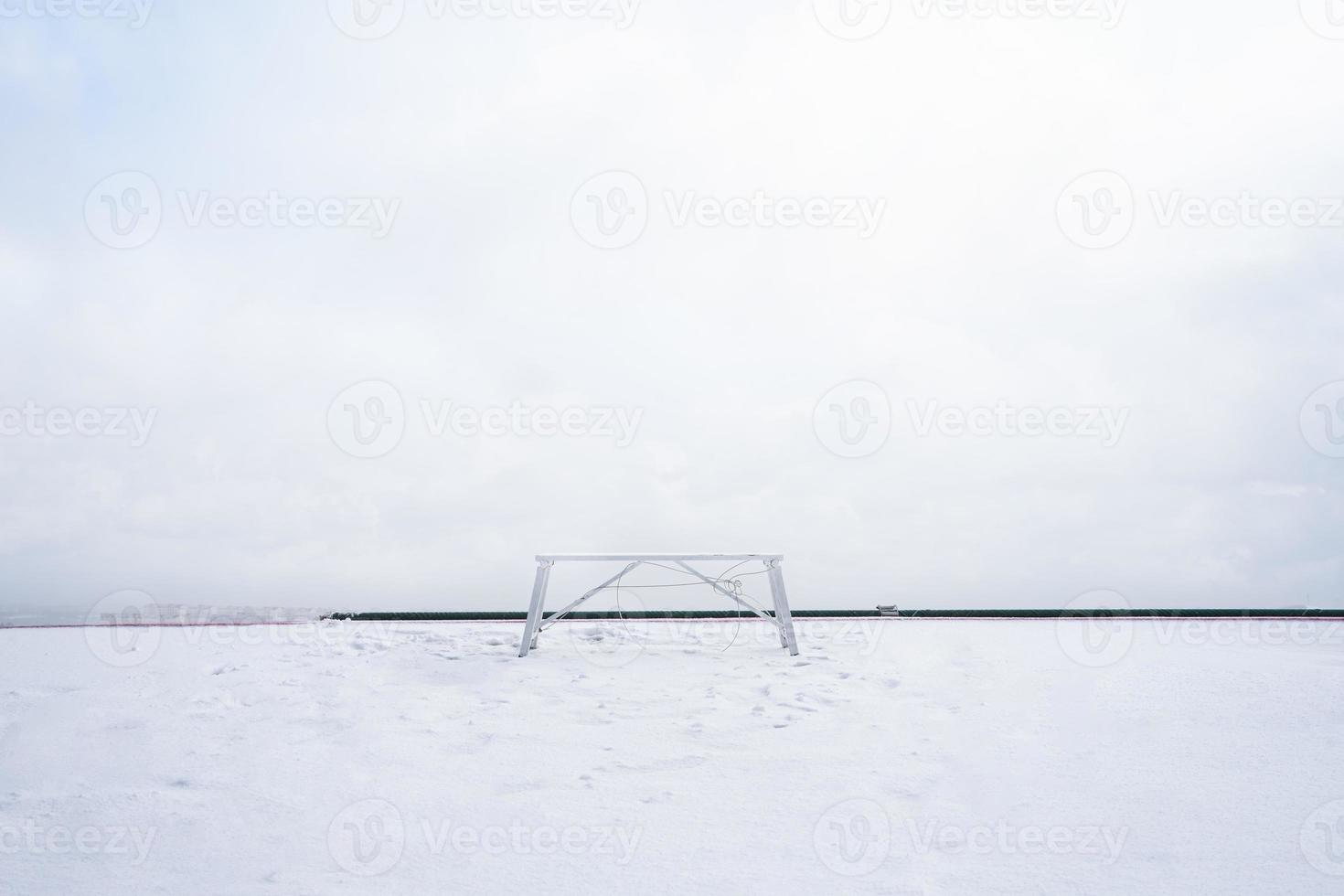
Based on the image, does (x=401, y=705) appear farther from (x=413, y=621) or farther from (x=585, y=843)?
(x=413, y=621)

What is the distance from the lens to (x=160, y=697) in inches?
213

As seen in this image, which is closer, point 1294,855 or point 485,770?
point 1294,855

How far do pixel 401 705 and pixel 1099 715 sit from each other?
186 inches

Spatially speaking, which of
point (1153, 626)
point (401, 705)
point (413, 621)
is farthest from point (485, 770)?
point (1153, 626)

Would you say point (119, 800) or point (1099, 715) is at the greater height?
point (1099, 715)
